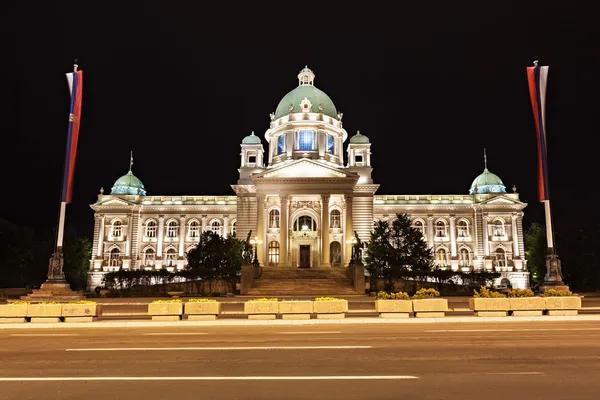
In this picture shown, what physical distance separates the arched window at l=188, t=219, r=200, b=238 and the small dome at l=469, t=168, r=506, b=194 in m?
47.1

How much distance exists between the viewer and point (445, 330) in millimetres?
17516

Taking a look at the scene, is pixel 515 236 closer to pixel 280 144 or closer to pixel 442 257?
pixel 442 257

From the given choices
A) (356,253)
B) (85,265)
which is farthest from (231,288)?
(85,265)

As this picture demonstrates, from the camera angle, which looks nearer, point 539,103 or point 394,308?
point 394,308

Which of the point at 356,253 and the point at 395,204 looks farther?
the point at 395,204

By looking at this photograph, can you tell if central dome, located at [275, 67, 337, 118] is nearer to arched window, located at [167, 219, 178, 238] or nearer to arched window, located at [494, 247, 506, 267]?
arched window, located at [167, 219, 178, 238]

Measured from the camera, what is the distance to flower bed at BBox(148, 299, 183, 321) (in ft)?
72.9

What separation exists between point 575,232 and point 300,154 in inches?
1574

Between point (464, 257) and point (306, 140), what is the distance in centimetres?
3165

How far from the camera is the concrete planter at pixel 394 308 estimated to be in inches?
910

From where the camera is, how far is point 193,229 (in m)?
75.6

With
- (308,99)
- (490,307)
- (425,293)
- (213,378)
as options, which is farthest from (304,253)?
(213,378)

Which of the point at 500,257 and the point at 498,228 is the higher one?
the point at 498,228

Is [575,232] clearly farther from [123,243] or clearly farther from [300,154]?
[123,243]
